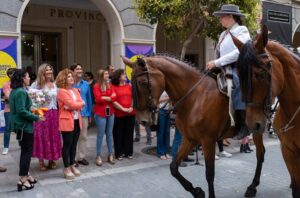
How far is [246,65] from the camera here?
142 inches

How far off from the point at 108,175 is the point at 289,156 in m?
3.64

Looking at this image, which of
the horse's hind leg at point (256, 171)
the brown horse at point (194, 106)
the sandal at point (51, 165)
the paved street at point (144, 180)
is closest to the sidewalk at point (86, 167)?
the paved street at point (144, 180)

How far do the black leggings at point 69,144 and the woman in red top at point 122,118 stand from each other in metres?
1.32

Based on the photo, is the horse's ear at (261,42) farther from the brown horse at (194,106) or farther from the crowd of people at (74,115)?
the brown horse at (194,106)

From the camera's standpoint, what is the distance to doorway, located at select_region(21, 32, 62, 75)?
14.8 metres

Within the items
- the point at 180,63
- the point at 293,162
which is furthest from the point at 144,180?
the point at 293,162

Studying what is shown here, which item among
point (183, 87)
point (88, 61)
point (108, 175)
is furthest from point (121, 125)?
point (88, 61)

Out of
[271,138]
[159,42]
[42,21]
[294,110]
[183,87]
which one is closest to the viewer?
[294,110]

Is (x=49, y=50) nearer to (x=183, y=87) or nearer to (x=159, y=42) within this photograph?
(x=159, y=42)

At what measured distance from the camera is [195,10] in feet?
28.0

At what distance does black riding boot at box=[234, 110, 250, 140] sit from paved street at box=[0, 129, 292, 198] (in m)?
1.08

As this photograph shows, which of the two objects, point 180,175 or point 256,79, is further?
point 180,175

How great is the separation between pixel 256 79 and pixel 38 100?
14.5ft

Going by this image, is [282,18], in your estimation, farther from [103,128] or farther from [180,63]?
[180,63]
